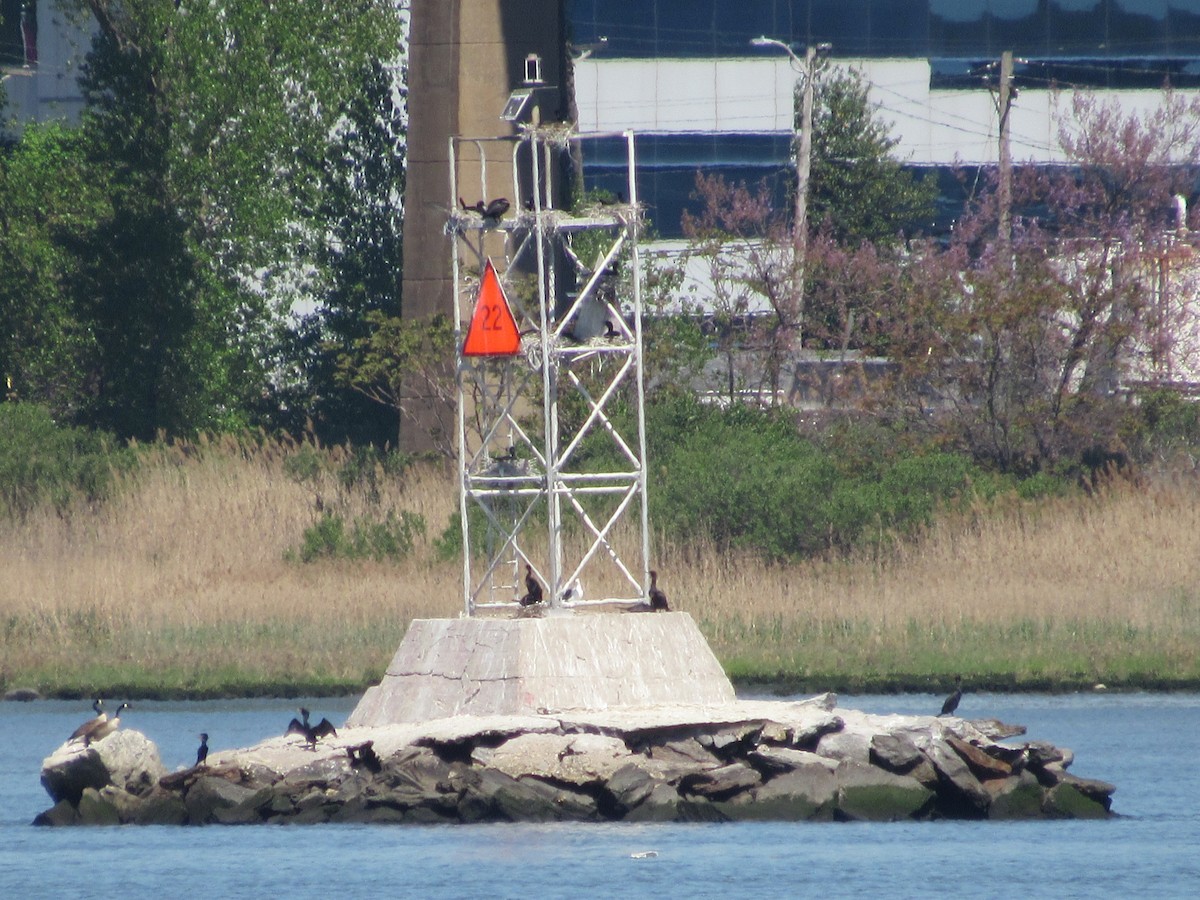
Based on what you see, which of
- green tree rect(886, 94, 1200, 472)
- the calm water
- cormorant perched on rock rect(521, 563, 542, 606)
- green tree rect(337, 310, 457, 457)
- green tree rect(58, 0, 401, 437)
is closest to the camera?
the calm water

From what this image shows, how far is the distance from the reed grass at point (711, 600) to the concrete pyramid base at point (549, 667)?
955 centimetres

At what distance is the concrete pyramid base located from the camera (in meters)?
19.3

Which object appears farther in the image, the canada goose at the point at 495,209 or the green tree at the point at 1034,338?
the green tree at the point at 1034,338

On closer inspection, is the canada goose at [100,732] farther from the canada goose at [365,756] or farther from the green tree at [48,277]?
the green tree at [48,277]

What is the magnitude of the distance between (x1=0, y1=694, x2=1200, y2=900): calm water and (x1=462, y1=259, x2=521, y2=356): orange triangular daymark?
4.22 m

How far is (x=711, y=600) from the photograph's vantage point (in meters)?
30.2

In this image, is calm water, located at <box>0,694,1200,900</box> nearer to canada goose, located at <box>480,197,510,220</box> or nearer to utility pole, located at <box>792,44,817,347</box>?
canada goose, located at <box>480,197,510,220</box>

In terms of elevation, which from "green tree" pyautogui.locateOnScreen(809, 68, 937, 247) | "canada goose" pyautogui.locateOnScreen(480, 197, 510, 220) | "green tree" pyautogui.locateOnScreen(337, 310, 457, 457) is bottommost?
"green tree" pyautogui.locateOnScreen(337, 310, 457, 457)

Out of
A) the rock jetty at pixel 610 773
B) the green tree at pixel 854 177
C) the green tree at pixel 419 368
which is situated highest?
the green tree at pixel 854 177

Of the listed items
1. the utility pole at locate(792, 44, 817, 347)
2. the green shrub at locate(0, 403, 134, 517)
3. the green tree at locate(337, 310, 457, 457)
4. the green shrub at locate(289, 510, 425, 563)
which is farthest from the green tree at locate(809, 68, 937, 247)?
the green shrub at locate(289, 510, 425, 563)

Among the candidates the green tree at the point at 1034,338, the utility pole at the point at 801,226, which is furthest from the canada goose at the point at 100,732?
the utility pole at the point at 801,226

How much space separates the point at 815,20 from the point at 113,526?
32.9 metres

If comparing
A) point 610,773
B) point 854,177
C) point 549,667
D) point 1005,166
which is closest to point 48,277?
point 1005,166

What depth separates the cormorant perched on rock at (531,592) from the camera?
2025cm
